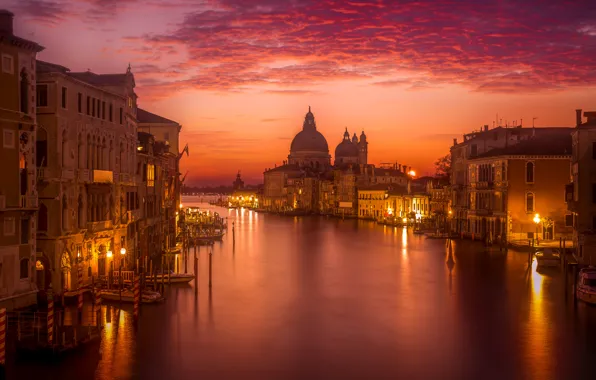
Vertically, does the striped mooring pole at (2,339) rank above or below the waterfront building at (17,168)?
below

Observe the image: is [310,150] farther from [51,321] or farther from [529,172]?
[51,321]

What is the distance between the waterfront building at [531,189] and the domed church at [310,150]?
112m

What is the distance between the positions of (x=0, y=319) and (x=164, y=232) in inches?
1198

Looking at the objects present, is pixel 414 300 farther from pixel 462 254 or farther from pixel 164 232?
pixel 164 232

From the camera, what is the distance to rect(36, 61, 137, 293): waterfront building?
79.8 ft

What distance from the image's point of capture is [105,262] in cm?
2888

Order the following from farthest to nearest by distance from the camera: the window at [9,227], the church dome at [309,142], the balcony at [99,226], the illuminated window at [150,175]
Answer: the church dome at [309,142]
the illuminated window at [150,175]
the balcony at [99,226]
the window at [9,227]

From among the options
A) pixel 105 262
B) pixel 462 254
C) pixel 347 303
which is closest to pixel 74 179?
pixel 105 262

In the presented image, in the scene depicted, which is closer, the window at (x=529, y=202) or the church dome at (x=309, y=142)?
the window at (x=529, y=202)

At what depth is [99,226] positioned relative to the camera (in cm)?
2788

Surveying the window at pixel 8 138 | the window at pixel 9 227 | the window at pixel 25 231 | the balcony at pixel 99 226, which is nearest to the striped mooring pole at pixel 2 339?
the window at pixel 9 227

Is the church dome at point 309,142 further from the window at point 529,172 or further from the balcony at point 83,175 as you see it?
the balcony at point 83,175

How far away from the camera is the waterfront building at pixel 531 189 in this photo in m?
49.3

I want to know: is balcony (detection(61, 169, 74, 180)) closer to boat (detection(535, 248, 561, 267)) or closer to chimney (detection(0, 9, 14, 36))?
chimney (detection(0, 9, 14, 36))
